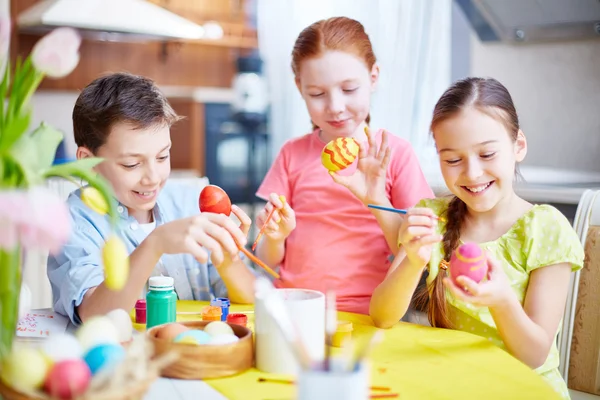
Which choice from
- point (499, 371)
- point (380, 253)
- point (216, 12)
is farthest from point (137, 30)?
point (499, 371)

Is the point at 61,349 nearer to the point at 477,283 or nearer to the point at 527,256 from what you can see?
the point at 477,283

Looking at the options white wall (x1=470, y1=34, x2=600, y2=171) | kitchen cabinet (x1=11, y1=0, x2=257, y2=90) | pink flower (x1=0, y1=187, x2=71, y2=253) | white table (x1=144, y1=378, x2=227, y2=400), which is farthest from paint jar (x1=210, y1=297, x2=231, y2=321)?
kitchen cabinet (x1=11, y1=0, x2=257, y2=90)

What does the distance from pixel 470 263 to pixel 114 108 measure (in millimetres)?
843

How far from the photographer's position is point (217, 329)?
102 cm

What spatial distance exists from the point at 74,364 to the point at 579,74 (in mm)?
2308

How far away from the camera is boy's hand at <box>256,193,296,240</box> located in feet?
4.88

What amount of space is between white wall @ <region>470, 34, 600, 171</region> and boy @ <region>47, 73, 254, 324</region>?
1.52 meters

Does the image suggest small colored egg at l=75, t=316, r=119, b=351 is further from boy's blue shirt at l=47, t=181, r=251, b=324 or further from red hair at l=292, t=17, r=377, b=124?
red hair at l=292, t=17, r=377, b=124

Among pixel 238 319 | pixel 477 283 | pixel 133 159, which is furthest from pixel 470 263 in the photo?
pixel 133 159

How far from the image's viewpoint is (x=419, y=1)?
2.76 metres

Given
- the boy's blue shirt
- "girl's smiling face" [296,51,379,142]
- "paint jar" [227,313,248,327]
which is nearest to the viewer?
"paint jar" [227,313,248,327]

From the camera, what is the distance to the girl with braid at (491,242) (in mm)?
1287

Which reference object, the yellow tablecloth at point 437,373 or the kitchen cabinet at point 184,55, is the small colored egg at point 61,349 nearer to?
the yellow tablecloth at point 437,373

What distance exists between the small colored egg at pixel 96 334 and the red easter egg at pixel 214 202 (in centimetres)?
51
